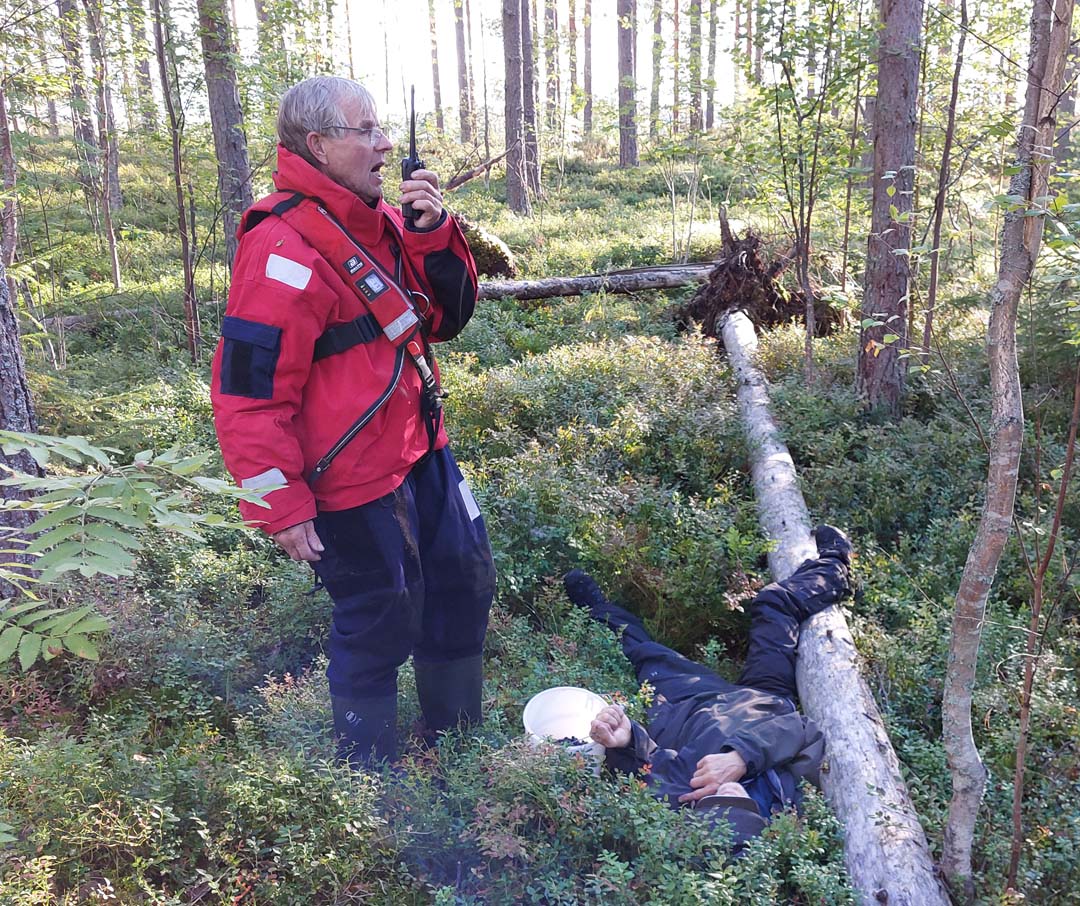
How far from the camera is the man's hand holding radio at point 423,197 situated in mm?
3023

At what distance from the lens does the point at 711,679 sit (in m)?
4.15

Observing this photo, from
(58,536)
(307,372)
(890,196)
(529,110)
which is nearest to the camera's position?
(58,536)

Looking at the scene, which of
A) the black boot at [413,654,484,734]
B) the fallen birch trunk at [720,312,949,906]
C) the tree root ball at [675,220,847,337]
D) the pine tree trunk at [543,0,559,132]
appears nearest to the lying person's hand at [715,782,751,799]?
the fallen birch trunk at [720,312,949,906]

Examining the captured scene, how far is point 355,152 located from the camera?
2.88 m

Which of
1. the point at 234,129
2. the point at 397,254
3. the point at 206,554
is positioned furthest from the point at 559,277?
the point at 397,254

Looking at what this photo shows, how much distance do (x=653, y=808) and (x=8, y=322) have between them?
404 cm

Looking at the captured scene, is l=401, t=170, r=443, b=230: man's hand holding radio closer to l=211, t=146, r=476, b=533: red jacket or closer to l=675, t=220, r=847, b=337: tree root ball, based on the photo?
l=211, t=146, r=476, b=533: red jacket

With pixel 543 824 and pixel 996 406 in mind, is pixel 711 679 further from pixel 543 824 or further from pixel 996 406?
pixel 996 406

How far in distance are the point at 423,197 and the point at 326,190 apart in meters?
0.37

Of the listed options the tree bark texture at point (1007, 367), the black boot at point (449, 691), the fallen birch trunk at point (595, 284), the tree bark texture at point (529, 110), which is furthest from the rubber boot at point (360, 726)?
the tree bark texture at point (529, 110)

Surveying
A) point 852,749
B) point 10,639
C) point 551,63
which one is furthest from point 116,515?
point 551,63

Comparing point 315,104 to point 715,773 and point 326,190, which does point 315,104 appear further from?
point 715,773

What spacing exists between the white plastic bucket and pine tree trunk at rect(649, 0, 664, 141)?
383 inches

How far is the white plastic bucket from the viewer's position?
3.50m
